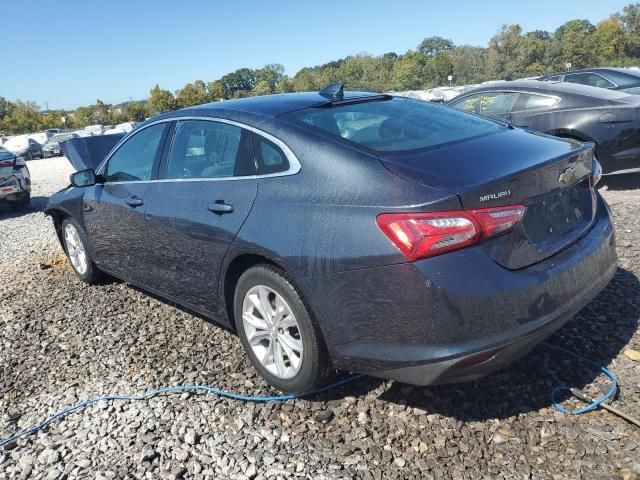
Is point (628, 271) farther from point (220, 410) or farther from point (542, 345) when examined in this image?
point (220, 410)

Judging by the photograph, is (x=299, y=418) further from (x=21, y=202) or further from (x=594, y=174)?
(x=21, y=202)

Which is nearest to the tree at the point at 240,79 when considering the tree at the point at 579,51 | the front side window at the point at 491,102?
the tree at the point at 579,51

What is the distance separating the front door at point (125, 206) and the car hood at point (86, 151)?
3893mm

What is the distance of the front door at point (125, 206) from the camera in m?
3.97

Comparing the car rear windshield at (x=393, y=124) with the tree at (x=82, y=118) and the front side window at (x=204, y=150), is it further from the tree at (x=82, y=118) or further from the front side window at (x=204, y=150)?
the tree at (x=82, y=118)

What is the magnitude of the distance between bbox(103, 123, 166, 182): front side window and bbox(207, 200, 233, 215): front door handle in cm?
103

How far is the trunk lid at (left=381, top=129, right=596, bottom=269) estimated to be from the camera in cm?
234

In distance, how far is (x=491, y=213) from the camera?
7.56 ft

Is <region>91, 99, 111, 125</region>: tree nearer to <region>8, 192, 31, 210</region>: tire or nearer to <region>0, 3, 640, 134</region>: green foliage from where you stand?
<region>0, 3, 640, 134</region>: green foliage

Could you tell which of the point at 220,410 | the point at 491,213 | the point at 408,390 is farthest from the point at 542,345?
the point at 220,410

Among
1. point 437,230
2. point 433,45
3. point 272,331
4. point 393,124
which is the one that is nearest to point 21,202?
point 272,331

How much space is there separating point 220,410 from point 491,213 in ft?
5.90

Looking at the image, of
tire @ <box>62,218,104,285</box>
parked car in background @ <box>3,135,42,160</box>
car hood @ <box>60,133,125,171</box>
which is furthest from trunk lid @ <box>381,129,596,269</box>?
parked car in background @ <box>3,135,42,160</box>

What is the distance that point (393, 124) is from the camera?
10.2 ft
